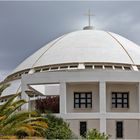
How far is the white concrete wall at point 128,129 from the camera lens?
109ft

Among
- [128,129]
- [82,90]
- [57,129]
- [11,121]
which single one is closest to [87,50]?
[82,90]

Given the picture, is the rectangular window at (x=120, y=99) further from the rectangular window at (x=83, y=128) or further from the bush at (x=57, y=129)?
the bush at (x=57, y=129)

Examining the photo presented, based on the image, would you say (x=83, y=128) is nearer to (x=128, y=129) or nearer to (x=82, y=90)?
(x=82, y=90)

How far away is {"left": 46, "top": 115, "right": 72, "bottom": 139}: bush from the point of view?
2793cm

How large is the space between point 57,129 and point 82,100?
576 centimetres

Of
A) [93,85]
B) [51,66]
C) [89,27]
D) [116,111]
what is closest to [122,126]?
[116,111]

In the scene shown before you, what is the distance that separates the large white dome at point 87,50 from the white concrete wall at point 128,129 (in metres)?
7.24

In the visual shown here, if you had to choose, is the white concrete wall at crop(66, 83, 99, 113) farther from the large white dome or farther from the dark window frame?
the large white dome

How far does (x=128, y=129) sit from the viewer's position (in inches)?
1320

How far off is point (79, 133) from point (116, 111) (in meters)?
3.07

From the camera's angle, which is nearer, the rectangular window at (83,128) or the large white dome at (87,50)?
the rectangular window at (83,128)

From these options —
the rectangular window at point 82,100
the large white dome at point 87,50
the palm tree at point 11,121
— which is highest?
the large white dome at point 87,50

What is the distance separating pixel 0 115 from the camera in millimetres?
21797

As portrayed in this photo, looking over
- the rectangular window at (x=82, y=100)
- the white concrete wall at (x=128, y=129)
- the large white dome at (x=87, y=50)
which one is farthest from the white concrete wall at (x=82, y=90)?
the large white dome at (x=87, y=50)
